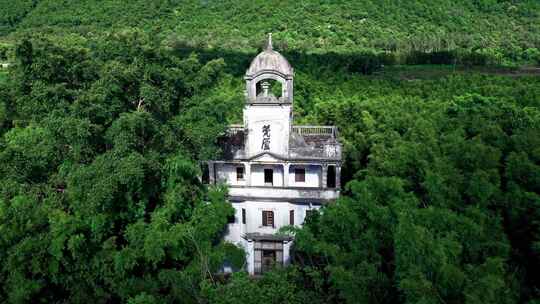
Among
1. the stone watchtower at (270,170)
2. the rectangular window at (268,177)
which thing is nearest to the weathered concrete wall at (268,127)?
the stone watchtower at (270,170)

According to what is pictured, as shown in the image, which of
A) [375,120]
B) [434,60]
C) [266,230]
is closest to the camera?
[266,230]

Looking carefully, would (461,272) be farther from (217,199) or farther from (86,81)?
(86,81)

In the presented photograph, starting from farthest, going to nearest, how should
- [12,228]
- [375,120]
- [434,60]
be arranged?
[434,60], [375,120], [12,228]

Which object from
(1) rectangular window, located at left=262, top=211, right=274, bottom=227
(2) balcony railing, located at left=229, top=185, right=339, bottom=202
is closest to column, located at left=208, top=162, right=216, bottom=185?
(2) balcony railing, located at left=229, top=185, right=339, bottom=202

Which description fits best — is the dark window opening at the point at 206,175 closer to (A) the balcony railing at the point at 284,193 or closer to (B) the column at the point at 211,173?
(B) the column at the point at 211,173

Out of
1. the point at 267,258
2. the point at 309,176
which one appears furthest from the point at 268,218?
the point at 309,176

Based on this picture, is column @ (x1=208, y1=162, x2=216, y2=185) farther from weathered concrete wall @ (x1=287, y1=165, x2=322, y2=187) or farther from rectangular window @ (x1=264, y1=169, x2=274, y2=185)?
weathered concrete wall @ (x1=287, y1=165, x2=322, y2=187)

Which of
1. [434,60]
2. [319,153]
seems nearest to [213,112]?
[319,153]
